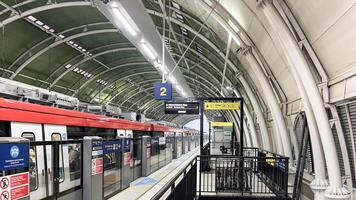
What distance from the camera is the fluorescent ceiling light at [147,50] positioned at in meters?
12.6

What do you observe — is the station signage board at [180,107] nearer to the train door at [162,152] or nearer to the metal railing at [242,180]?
the train door at [162,152]

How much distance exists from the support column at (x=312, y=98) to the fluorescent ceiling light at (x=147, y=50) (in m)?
5.61

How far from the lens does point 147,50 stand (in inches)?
538

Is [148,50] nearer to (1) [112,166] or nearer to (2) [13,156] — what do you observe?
(1) [112,166]

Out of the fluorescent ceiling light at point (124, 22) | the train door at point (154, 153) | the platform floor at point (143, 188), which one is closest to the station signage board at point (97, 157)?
the platform floor at point (143, 188)

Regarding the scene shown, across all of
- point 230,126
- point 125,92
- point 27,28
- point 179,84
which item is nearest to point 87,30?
point 27,28

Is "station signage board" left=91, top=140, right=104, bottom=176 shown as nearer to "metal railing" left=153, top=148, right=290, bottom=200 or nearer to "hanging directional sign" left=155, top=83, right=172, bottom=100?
"metal railing" left=153, top=148, right=290, bottom=200

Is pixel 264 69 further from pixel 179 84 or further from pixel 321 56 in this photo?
pixel 179 84

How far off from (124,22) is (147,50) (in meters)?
3.57

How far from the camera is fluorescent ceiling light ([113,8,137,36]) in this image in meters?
9.34

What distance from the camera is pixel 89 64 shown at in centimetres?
2869

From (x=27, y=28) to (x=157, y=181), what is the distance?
10650mm

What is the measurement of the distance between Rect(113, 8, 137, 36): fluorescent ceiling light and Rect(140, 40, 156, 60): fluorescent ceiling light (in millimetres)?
1199

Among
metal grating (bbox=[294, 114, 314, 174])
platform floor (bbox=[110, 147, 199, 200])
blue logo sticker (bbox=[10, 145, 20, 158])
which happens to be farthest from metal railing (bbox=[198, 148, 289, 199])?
blue logo sticker (bbox=[10, 145, 20, 158])
